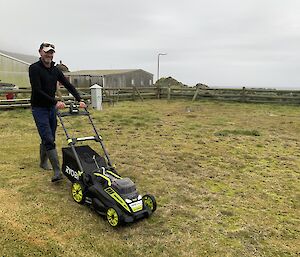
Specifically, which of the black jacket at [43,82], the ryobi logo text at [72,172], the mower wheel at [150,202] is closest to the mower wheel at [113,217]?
the mower wheel at [150,202]

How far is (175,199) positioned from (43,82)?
303cm

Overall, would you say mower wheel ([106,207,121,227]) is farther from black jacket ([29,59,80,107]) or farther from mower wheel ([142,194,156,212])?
black jacket ([29,59,80,107])

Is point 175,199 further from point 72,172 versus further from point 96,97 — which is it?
point 96,97

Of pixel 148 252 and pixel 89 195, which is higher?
pixel 89 195

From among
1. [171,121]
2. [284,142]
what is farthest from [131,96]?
[284,142]

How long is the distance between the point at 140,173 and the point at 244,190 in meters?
2.01

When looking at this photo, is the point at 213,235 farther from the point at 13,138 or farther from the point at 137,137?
the point at 13,138

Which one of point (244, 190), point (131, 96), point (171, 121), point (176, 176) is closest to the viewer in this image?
point (244, 190)

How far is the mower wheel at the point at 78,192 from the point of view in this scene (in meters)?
4.41

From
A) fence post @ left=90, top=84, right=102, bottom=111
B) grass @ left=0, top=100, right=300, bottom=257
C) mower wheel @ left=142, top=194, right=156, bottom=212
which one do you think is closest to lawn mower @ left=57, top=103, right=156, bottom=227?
mower wheel @ left=142, top=194, right=156, bottom=212

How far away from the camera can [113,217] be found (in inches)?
152

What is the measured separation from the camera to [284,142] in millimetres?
8742

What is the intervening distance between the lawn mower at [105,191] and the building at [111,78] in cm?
3442

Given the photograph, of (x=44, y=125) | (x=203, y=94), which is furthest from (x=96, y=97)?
(x=44, y=125)
